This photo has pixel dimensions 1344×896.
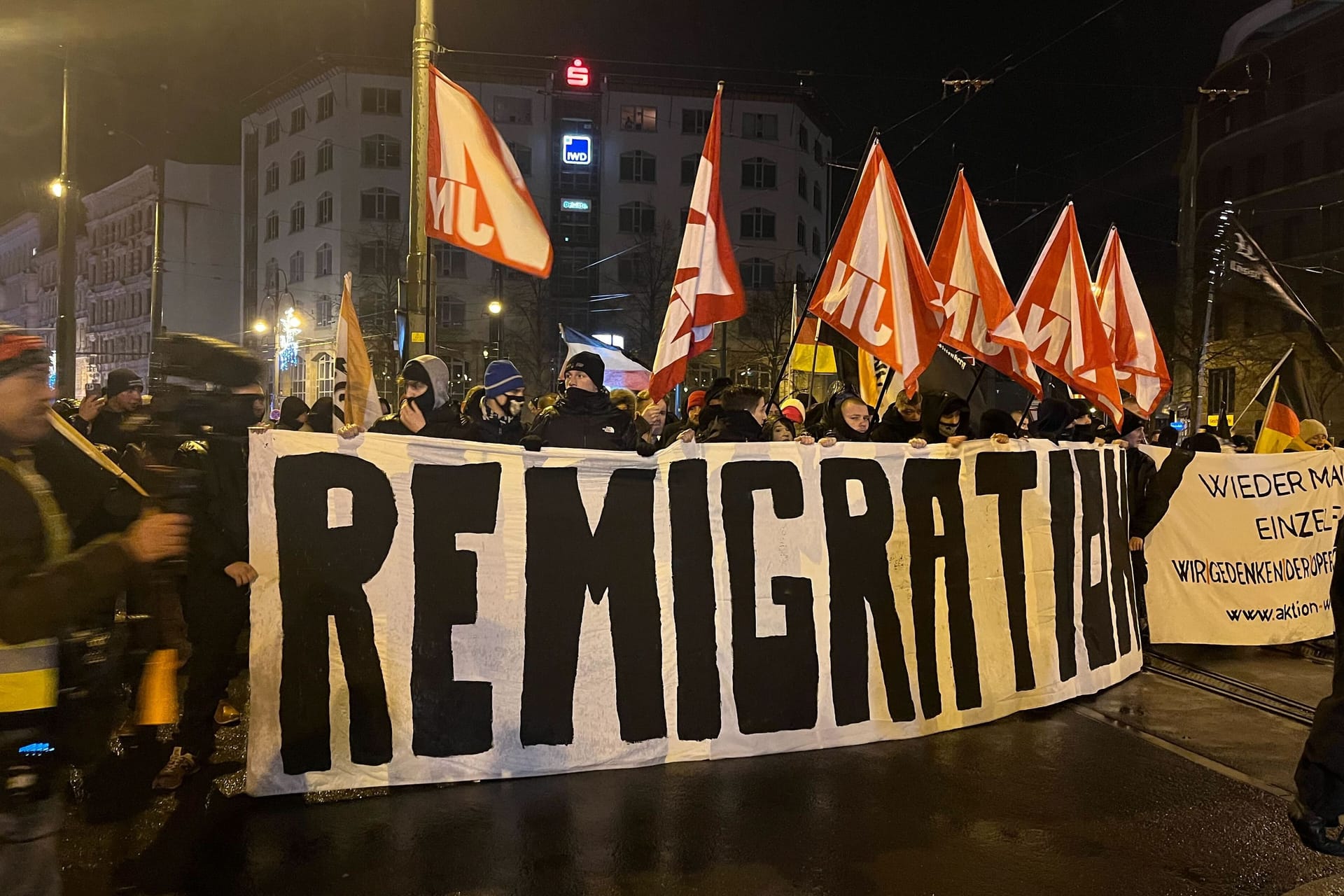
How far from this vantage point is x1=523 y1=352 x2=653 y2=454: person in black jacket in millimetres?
5488

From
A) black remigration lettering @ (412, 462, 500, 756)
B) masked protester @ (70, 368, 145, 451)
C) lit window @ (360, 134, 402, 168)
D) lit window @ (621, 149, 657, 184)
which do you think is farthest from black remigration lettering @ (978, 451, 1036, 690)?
lit window @ (360, 134, 402, 168)

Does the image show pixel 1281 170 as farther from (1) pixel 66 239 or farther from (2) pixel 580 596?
(2) pixel 580 596

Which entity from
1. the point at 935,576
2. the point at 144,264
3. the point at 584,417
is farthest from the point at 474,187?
the point at 144,264

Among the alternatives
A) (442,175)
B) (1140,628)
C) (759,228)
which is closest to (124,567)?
(442,175)

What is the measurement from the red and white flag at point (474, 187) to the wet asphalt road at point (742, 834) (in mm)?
3729

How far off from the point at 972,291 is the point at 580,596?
4.25 meters

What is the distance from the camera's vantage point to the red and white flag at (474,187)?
6.80 metres

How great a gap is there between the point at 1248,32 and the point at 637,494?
2021 inches

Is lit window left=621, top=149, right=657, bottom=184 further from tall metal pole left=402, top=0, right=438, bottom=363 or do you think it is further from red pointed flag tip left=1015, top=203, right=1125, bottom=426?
red pointed flag tip left=1015, top=203, right=1125, bottom=426

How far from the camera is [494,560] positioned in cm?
466

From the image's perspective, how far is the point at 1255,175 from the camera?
45625 mm

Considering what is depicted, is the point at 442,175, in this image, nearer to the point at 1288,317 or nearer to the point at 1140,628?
the point at 1140,628

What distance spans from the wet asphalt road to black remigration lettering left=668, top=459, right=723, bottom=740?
0.86 feet

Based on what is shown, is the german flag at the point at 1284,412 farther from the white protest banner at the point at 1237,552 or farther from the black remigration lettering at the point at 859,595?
the black remigration lettering at the point at 859,595
